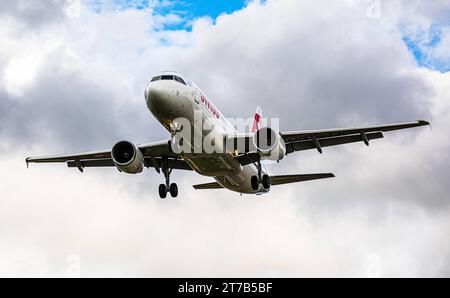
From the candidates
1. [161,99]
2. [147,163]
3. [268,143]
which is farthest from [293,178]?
[161,99]

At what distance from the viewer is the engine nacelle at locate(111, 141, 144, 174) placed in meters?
43.5

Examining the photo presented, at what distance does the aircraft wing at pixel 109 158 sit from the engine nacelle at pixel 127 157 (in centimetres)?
120

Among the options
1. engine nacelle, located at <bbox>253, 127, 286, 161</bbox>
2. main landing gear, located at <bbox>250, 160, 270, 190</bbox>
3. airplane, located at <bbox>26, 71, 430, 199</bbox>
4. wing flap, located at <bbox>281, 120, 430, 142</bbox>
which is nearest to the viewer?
airplane, located at <bbox>26, 71, 430, 199</bbox>

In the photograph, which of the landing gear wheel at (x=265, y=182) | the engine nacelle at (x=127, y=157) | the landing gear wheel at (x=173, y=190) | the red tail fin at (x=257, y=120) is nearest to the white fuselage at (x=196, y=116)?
the landing gear wheel at (x=265, y=182)

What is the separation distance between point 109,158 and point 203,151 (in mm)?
9286

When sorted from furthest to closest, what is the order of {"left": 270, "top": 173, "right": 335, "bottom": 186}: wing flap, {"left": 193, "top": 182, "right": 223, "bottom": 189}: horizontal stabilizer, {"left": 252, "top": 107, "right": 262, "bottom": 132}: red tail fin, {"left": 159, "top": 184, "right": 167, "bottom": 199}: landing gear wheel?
1. {"left": 252, "top": 107, "right": 262, "bottom": 132}: red tail fin
2. {"left": 193, "top": 182, "right": 223, "bottom": 189}: horizontal stabilizer
3. {"left": 270, "top": 173, "right": 335, "bottom": 186}: wing flap
4. {"left": 159, "top": 184, "right": 167, "bottom": 199}: landing gear wheel

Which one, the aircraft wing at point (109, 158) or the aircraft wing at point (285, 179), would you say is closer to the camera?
the aircraft wing at point (109, 158)

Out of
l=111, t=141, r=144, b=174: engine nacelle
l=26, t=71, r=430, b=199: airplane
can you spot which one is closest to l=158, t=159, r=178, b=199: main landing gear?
l=26, t=71, r=430, b=199: airplane

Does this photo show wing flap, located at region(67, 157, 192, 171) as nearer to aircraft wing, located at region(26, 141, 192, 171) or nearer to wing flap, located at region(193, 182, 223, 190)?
aircraft wing, located at region(26, 141, 192, 171)

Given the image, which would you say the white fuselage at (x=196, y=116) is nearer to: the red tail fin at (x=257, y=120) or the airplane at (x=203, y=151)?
the airplane at (x=203, y=151)

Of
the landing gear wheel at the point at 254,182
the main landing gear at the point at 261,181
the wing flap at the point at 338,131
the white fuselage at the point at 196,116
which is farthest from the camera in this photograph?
the landing gear wheel at the point at 254,182

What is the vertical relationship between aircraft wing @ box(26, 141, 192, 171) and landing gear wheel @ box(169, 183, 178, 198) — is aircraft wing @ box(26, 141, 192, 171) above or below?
above

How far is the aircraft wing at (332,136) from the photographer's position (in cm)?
4203
